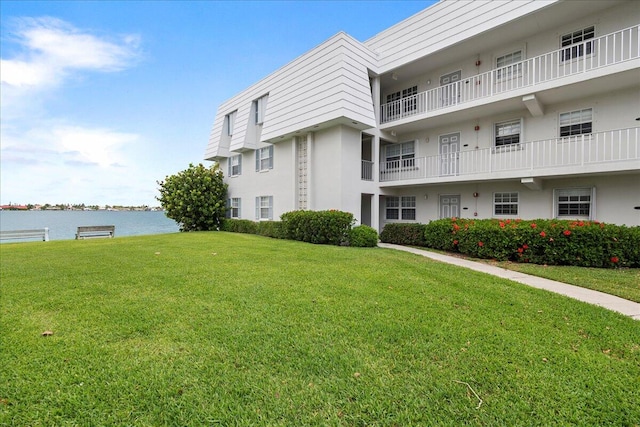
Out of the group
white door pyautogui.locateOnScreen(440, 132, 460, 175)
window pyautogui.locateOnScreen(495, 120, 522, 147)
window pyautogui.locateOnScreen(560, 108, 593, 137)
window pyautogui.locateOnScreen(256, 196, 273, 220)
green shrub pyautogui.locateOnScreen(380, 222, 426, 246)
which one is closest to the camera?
window pyautogui.locateOnScreen(560, 108, 593, 137)

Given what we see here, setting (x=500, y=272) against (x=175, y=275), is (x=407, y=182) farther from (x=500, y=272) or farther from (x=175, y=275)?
(x=175, y=275)

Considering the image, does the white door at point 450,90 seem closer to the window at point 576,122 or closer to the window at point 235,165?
the window at point 576,122

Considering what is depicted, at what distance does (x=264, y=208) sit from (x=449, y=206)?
10.5m

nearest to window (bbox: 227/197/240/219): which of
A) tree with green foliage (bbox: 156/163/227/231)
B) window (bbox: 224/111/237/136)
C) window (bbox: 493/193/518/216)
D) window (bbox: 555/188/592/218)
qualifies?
tree with green foliage (bbox: 156/163/227/231)

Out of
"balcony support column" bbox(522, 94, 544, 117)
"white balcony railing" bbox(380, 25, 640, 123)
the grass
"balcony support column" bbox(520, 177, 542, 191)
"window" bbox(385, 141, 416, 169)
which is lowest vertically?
the grass

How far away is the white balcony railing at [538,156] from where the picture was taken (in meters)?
9.36

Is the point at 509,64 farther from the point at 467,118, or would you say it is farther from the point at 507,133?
the point at 507,133

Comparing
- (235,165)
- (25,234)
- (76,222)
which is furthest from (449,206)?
(76,222)

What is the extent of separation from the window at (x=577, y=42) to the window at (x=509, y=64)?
1.39m

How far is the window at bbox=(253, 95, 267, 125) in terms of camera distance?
1775cm

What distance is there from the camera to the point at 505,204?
41.1ft

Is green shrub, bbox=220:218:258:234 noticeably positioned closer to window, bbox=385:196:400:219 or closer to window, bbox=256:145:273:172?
window, bbox=256:145:273:172

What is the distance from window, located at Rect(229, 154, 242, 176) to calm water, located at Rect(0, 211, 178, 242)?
6.30 m

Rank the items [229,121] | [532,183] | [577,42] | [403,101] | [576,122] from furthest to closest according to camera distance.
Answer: [229,121] < [403,101] < [532,183] < [576,122] < [577,42]
